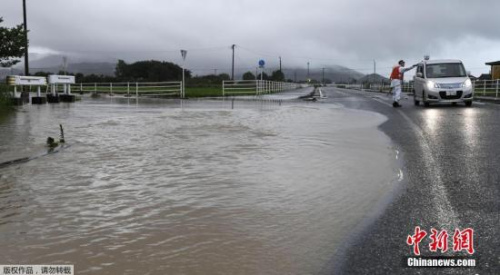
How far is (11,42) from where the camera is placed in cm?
1866

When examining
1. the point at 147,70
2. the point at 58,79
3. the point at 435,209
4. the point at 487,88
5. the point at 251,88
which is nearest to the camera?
the point at 435,209

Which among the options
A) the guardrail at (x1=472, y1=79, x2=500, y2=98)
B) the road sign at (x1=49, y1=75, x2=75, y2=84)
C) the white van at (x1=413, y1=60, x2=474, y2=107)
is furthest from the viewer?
the guardrail at (x1=472, y1=79, x2=500, y2=98)

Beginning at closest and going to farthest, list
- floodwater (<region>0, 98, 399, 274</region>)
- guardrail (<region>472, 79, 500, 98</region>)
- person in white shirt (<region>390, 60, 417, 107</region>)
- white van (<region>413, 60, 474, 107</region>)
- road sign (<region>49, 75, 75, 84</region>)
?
floodwater (<region>0, 98, 399, 274</region>), white van (<region>413, 60, 474, 107</region>), person in white shirt (<region>390, 60, 417, 107</region>), road sign (<region>49, 75, 75, 84</region>), guardrail (<region>472, 79, 500, 98</region>)

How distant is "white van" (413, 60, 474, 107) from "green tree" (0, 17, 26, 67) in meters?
16.0

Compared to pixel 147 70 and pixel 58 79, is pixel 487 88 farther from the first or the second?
pixel 147 70

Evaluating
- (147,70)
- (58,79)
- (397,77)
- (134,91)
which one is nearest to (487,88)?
(397,77)

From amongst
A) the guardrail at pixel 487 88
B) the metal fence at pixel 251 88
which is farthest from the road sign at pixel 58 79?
the guardrail at pixel 487 88

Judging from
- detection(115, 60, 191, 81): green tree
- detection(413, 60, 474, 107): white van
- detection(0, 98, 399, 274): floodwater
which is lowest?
detection(0, 98, 399, 274): floodwater

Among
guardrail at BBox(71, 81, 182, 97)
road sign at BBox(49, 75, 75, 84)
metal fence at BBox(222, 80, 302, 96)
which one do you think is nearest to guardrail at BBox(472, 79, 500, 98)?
metal fence at BBox(222, 80, 302, 96)

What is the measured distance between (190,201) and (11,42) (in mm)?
17275

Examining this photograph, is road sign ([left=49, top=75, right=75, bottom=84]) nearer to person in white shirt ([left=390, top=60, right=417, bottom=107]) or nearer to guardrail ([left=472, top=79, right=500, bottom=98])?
person in white shirt ([left=390, top=60, right=417, bottom=107])

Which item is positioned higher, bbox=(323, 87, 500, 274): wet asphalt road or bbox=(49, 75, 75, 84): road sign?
bbox=(49, 75, 75, 84): road sign

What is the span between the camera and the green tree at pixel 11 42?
18.5 meters

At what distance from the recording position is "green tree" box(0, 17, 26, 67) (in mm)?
18484
